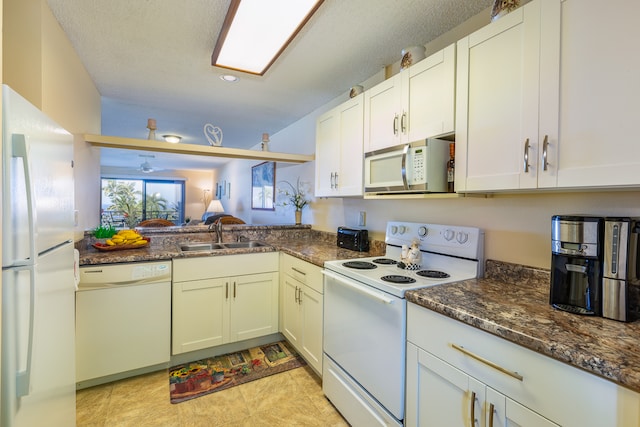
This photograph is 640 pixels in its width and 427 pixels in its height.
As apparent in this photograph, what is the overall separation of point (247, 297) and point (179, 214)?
282 inches

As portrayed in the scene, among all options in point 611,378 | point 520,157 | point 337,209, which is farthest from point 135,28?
point 611,378

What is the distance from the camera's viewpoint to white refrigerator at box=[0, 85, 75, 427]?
2.73 feet

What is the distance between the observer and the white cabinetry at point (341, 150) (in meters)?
2.03

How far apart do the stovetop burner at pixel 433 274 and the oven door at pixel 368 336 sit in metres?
0.32

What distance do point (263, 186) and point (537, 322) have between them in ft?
13.6

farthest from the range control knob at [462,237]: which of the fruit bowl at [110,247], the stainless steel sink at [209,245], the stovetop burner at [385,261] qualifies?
the fruit bowl at [110,247]

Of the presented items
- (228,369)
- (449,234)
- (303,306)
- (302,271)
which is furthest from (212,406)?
(449,234)

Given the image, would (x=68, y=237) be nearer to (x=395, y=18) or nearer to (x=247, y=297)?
(x=247, y=297)

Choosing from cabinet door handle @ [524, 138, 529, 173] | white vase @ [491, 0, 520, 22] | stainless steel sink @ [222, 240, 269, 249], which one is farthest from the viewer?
stainless steel sink @ [222, 240, 269, 249]

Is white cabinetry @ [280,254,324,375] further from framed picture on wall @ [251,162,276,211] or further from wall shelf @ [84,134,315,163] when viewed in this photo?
framed picture on wall @ [251,162,276,211]

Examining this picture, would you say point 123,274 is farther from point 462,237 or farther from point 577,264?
point 577,264

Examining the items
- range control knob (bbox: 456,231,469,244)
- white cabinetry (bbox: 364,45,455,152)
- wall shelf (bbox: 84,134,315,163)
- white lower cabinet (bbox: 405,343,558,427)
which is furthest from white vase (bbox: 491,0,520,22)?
wall shelf (bbox: 84,134,315,163)

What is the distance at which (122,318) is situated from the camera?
1941mm

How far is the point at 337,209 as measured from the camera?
2.78 m
